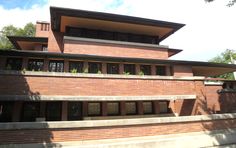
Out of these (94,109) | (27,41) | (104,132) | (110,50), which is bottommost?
(104,132)

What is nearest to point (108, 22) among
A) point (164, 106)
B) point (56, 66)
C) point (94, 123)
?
point (56, 66)

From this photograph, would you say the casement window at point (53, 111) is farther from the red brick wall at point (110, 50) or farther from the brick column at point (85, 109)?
the red brick wall at point (110, 50)

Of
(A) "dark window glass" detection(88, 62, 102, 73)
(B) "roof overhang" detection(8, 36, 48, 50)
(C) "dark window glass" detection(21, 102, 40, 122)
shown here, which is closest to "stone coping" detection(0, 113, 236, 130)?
(C) "dark window glass" detection(21, 102, 40, 122)

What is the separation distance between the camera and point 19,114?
1324 cm

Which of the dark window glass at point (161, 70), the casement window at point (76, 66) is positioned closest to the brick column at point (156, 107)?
the dark window glass at point (161, 70)

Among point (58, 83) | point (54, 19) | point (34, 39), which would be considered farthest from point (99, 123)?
point (34, 39)

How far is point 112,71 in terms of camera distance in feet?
53.2

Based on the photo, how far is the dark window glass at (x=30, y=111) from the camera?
1353 centimetres

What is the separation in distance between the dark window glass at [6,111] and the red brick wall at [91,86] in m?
2.80

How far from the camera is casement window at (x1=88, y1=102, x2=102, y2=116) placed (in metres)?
15.0

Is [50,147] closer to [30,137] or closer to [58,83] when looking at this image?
[30,137]

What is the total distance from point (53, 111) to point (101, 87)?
4303mm

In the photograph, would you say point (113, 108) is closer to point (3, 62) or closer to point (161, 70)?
point (161, 70)

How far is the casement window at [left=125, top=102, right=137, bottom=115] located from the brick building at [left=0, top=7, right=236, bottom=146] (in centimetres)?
8
